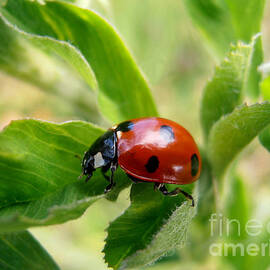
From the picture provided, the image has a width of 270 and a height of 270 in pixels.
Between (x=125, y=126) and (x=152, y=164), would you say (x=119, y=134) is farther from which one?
(x=152, y=164)

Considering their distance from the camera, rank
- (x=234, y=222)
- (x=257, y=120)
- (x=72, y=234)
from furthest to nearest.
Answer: (x=72, y=234), (x=234, y=222), (x=257, y=120)

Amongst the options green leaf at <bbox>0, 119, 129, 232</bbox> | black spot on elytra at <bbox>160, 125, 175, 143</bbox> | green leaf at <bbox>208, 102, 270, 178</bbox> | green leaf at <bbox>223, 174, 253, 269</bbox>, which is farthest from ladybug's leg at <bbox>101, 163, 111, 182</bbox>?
green leaf at <bbox>223, 174, 253, 269</bbox>

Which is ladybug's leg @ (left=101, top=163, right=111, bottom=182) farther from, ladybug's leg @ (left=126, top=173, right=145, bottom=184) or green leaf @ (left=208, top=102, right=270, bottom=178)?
green leaf @ (left=208, top=102, right=270, bottom=178)

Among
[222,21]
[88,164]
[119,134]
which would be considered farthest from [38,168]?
[222,21]

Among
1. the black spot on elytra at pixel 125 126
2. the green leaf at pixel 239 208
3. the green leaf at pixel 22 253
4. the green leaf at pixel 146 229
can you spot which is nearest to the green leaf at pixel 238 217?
the green leaf at pixel 239 208

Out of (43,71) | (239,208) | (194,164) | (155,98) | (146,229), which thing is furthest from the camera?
(155,98)

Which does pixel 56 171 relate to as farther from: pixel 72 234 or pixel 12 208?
pixel 72 234

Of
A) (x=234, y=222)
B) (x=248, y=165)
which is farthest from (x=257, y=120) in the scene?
(x=248, y=165)

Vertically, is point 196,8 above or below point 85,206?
above
